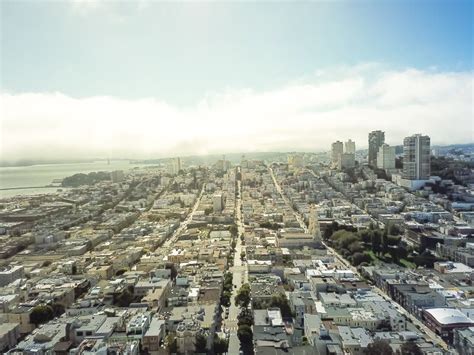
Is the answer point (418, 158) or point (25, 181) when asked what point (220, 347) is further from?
point (25, 181)

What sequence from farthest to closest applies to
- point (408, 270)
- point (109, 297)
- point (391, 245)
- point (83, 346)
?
point (391, 245) < point (408, 270) < point (109, 297) < point (83, 346)

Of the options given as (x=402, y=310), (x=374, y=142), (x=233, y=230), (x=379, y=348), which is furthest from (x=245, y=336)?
(x=374, y=142)

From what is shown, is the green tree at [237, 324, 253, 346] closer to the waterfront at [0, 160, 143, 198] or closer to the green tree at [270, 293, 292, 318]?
the green tree at [270, 293, 292, 318]

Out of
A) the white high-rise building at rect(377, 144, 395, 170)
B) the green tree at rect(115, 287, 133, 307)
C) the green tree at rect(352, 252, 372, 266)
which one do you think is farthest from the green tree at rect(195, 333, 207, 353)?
the white high-rise building at rect(377, 144, 395, 170)

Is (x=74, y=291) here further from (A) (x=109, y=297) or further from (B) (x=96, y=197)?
(B) (x=96, y=197)

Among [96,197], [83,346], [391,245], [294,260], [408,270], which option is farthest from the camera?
[96,197]

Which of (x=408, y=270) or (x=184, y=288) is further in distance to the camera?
(x=408, y=270)

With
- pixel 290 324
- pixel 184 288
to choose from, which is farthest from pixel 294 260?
pixel 290 324
